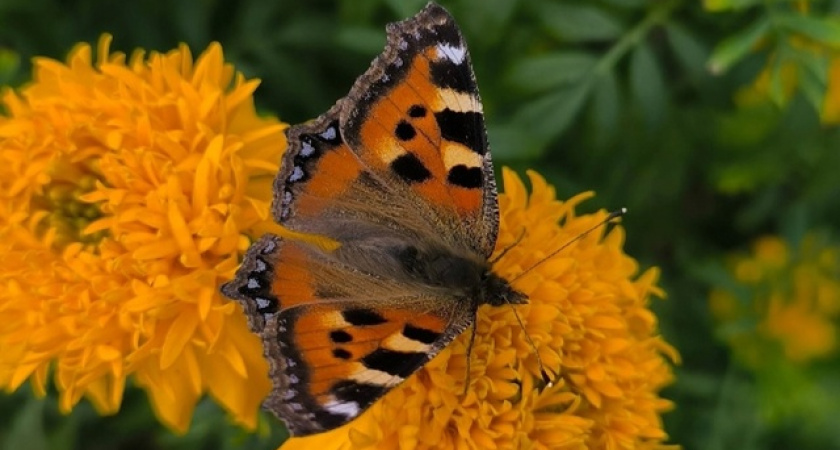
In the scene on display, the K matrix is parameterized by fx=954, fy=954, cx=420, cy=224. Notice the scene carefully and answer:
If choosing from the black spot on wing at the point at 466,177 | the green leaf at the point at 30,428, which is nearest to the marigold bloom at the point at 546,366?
the black spot on wing at the point at 466,177

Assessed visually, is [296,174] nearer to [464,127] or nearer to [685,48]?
[464,127]

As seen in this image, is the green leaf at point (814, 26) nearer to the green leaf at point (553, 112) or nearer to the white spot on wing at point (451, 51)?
the green leaf at point (553, 112)

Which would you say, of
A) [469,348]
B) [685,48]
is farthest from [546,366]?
[685,48]

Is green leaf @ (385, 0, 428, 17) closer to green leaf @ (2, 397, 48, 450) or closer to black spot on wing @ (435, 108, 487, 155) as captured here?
black spot on wing @ (435, 108, 487, 155)

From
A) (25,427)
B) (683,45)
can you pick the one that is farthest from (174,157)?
(683,45)

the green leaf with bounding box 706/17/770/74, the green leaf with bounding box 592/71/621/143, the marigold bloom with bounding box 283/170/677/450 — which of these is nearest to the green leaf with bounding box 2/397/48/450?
the marigold bloom with bounding box 283/170/677/450
